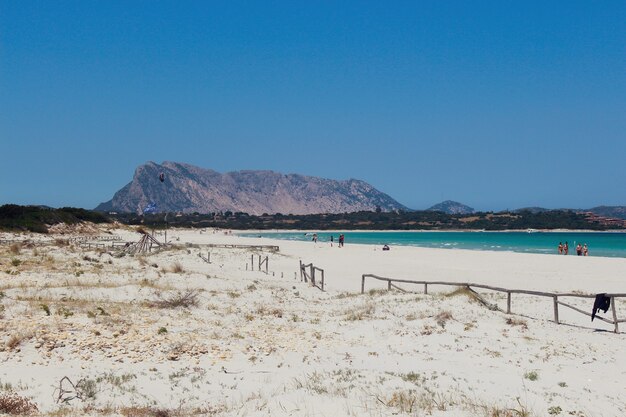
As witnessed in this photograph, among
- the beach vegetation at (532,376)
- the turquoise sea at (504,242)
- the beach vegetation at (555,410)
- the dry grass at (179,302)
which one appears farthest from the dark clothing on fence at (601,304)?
the turquoise sea at (504,242)

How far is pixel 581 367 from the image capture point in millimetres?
11047

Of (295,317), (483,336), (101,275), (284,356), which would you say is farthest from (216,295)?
(483,336)

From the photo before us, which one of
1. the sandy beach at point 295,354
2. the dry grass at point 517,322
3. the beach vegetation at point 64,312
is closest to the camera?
the sandy beach at point 295,354

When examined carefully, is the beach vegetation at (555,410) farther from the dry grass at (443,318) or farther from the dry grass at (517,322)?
the dry grass at (517,322)

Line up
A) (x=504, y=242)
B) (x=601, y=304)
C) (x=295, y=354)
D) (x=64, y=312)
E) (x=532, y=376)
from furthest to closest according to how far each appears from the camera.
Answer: (x=504, y=242), (x=601, y=304), (x=64, y=312), (x=295, y=354), (x=532, y=376)

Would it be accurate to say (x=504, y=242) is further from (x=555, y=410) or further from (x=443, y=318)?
(x=555, y=410)

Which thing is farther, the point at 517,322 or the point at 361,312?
the point at 361,312

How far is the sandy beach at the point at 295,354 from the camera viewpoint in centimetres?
859

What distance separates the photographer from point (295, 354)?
12.0 meters

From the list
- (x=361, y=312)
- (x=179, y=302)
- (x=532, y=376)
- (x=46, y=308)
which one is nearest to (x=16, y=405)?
(x=46, y=308)

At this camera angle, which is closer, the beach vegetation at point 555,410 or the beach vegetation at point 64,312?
the beach vegetation at point 555,410

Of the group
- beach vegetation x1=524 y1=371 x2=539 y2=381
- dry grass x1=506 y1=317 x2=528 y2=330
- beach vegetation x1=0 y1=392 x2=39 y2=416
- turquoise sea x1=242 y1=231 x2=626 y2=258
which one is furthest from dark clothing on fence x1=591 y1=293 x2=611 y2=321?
turquoise sea x1=242 y1=231 x2=626 y2=258

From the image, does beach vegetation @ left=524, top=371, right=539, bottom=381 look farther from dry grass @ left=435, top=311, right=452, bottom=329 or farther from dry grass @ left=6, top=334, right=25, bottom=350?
dry grass @ left=6, top=334, right=25, bottom=350

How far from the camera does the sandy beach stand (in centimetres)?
859
